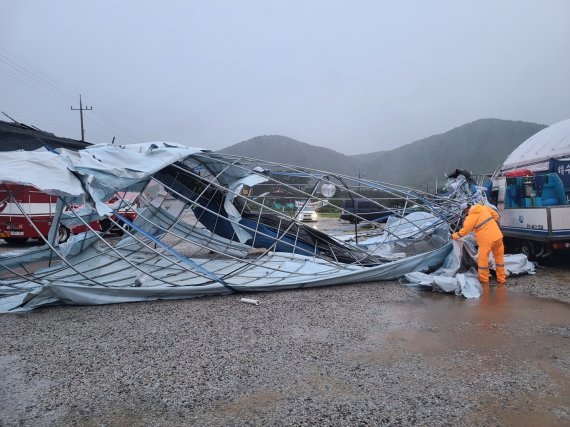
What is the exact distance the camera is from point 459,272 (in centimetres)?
762

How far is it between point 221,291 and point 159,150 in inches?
104

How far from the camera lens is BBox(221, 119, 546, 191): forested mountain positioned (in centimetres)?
8738

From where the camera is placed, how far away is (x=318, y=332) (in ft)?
15.7

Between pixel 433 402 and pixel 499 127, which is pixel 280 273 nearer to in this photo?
pixel 433 402

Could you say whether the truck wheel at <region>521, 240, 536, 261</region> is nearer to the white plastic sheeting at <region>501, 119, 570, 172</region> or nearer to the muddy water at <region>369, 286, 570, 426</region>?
the muddy water at <region>369, 286, 570, 426</region>

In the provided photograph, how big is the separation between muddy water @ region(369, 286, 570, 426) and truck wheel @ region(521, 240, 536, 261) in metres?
2.58

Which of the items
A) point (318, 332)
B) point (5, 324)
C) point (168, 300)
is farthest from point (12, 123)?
point (318, 332)

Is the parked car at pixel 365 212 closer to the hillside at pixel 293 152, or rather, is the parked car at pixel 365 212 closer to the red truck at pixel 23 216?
the red truck at pixel 23 216

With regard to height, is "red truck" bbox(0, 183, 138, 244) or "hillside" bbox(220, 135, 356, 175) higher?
"hillside" bbox(220, 135, 356, 175)

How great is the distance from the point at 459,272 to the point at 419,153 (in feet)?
335

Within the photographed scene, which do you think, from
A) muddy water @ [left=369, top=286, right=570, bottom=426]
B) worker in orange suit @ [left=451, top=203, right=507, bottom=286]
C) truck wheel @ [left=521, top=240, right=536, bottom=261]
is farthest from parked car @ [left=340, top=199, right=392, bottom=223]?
muddy water @ [left=369, top=286, right=570, bottom=426]

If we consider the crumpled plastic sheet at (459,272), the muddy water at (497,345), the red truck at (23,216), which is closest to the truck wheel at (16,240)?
the red truck at (23,216)

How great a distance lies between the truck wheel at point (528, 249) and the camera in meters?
8.51

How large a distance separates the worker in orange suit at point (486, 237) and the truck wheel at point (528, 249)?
1.72 metres
